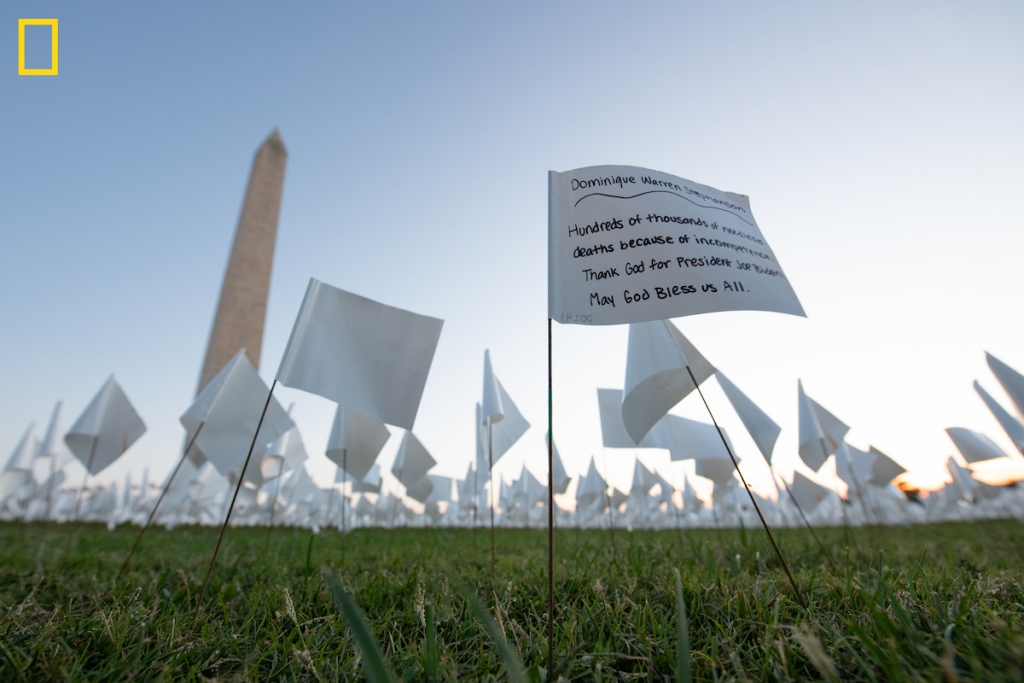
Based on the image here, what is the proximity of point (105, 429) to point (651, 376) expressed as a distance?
4.68 metres

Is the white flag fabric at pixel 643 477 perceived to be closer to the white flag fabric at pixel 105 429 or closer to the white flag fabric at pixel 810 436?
the white flag fabric at pixel 810 436

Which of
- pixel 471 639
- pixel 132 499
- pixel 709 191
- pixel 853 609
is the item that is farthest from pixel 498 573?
pixel 132 499

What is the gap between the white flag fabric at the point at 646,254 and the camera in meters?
1.58

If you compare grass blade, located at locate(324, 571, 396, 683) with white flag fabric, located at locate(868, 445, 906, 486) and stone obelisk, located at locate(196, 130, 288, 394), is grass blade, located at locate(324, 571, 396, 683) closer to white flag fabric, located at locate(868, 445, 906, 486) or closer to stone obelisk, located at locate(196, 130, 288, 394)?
white flag fabric, located at locate(868, 445, 906, 486)

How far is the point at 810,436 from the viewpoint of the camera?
17.3ft

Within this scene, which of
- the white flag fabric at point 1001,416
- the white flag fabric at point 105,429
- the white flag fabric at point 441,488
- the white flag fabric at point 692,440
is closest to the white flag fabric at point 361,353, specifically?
the white flag fabric at point 692,440

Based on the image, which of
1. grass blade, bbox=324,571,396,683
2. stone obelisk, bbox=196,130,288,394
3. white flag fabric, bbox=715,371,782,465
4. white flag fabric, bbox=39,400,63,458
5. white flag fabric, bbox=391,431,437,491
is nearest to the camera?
grass blade, bbox=324,571,396,683

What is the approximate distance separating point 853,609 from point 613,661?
2.85 ft

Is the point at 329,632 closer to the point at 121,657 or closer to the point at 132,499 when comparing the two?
the point at 121,657

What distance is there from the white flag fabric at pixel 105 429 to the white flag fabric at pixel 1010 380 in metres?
7.29

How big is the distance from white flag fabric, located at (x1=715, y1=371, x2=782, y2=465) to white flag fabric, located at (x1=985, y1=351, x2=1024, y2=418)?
6.43 feet

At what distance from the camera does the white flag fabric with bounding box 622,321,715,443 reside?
2479 millimetres

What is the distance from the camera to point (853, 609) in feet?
5.38

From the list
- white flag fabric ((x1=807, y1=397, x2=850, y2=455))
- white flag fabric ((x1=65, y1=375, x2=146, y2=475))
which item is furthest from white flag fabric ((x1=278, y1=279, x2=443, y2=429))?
white flag fabric ((x1=807, y1=397, x2=850, y2=455))
